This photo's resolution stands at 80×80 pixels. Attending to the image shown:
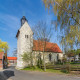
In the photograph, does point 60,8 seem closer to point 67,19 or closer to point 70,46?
point 67,19

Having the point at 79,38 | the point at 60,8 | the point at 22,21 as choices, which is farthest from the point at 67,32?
the point at 22,21

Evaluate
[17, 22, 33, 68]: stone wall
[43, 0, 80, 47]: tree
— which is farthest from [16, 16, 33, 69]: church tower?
[43, 0, 80, 47]: tree

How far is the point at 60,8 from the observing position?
21.7 ft

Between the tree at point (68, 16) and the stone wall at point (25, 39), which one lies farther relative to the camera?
the stone wall at point (25, 39)

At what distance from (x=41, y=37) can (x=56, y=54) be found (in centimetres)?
1479

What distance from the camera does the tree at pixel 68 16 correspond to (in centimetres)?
629

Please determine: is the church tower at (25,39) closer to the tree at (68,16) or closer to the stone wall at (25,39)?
the stone wall at (25,39)

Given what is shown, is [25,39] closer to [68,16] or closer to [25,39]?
[25,39]

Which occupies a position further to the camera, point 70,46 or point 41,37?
point 41,37

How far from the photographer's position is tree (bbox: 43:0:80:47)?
6.29 m

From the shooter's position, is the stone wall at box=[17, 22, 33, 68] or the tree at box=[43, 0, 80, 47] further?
the stone wall at box=[17, 22, 33, 68]

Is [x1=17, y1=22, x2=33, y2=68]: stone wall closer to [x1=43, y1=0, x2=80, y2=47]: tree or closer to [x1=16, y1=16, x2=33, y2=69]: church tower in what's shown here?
[x1=16, y1=16, x2=33, y2=69]: church tower

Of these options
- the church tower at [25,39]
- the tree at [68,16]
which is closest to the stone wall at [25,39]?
the church tower at [25,39]

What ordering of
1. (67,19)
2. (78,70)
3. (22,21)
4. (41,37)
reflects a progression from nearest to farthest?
(67,19) → (78,70) → (41,37) → (22,21)
